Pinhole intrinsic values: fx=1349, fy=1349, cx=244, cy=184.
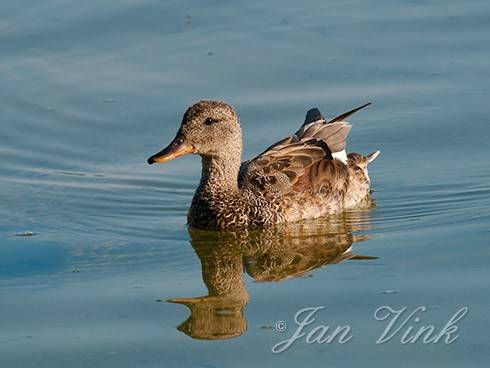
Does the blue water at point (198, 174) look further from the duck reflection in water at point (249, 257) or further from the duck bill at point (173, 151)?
the duck bill at point (173, 151)

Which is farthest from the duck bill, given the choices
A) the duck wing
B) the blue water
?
the duck wing

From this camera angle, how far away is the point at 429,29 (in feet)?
58.0

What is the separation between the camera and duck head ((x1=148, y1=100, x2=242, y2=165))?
12.8 metres

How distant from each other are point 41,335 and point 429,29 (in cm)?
926

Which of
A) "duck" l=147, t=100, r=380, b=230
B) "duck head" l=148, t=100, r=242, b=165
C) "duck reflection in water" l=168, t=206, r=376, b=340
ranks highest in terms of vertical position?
"duck head" l=148, t=100, r=242, b=165

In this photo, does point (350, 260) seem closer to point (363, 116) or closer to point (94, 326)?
point (94, 326)

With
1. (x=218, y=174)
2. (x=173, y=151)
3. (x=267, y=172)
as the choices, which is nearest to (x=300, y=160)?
(x=267, y=172)

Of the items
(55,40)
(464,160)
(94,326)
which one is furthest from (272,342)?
(55,40)

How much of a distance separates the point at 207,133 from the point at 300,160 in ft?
4.12

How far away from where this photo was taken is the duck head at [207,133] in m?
12.8

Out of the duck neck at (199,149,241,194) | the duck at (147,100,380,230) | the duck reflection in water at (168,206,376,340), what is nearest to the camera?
the duck reflection in water at (168,206,376,340)

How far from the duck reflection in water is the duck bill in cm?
81

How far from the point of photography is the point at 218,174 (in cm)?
1319

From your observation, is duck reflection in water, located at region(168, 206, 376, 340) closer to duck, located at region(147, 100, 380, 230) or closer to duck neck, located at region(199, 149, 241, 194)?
duck, located at region(147, 100, 380, 230)
